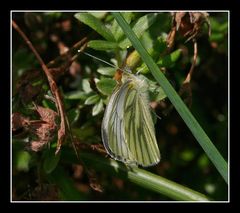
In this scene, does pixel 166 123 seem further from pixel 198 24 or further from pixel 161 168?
pixel 198 24

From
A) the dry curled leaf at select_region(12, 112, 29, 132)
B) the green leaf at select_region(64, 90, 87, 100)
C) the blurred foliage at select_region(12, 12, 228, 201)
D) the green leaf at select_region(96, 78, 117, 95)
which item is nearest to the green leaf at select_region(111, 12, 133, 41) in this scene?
the blurred foliage at select_region(12, 12, 228, 201)

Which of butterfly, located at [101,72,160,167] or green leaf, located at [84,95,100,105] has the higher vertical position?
green leaf, located at [84,95,100,105]

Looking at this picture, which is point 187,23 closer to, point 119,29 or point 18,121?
point 119,29

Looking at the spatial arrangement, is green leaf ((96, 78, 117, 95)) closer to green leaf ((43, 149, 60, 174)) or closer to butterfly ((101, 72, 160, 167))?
butterfly ((101, 72, 160, 167))

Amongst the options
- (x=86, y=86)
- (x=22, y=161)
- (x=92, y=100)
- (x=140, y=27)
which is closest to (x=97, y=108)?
(x=92, y=100)

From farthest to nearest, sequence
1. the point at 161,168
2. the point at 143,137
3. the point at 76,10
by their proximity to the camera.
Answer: the point at 161,168 → the point at 76,10 → the point at 143,137

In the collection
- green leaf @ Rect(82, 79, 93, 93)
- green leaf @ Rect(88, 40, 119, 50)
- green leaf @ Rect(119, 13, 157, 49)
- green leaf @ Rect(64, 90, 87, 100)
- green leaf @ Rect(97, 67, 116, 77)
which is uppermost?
green leaf @ Rect(119, 13, 157, 49)

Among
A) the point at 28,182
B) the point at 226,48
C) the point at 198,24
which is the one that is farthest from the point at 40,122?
the point at 226,48
